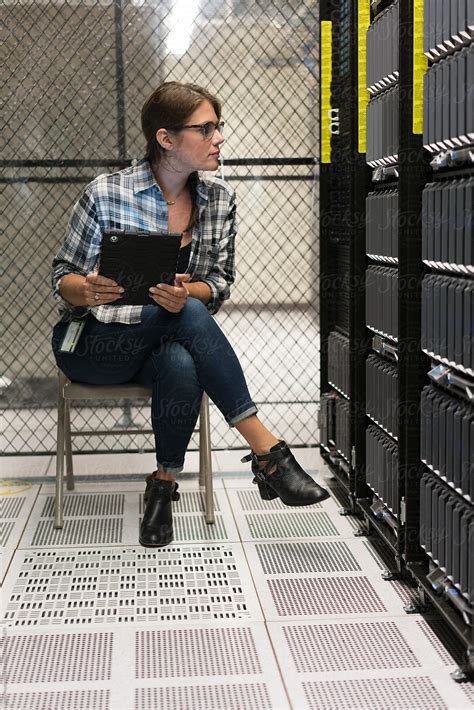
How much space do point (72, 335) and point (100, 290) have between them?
250mm

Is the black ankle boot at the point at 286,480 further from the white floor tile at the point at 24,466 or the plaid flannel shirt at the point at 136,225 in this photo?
the white floor tile at the point at 24,466

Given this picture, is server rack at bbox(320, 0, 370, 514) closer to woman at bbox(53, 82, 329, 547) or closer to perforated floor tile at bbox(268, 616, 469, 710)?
woman at bbox(53, 82, 329, 547)

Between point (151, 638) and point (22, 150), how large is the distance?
2826 millimetres

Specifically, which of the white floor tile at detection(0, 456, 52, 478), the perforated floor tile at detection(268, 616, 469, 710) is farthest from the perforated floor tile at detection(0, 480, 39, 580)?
the perforated floor tile at detection(268, 616, 469, 710)

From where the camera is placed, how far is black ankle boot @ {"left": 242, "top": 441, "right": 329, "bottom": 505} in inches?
118

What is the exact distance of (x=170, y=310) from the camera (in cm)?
301

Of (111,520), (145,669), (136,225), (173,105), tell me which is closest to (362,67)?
(173,105)

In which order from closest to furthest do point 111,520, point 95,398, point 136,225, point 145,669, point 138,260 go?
point 145,669 < point 138,260 < point 95,398 < point 136,225 < point 111,520

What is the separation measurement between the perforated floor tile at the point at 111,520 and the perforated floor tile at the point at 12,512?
0.04 m

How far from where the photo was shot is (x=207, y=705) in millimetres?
1980

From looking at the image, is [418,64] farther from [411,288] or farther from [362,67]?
[362,67]

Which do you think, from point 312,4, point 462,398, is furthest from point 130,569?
point 312,4

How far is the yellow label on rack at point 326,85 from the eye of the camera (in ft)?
11.9

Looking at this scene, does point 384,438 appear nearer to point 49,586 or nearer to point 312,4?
point 49,586
